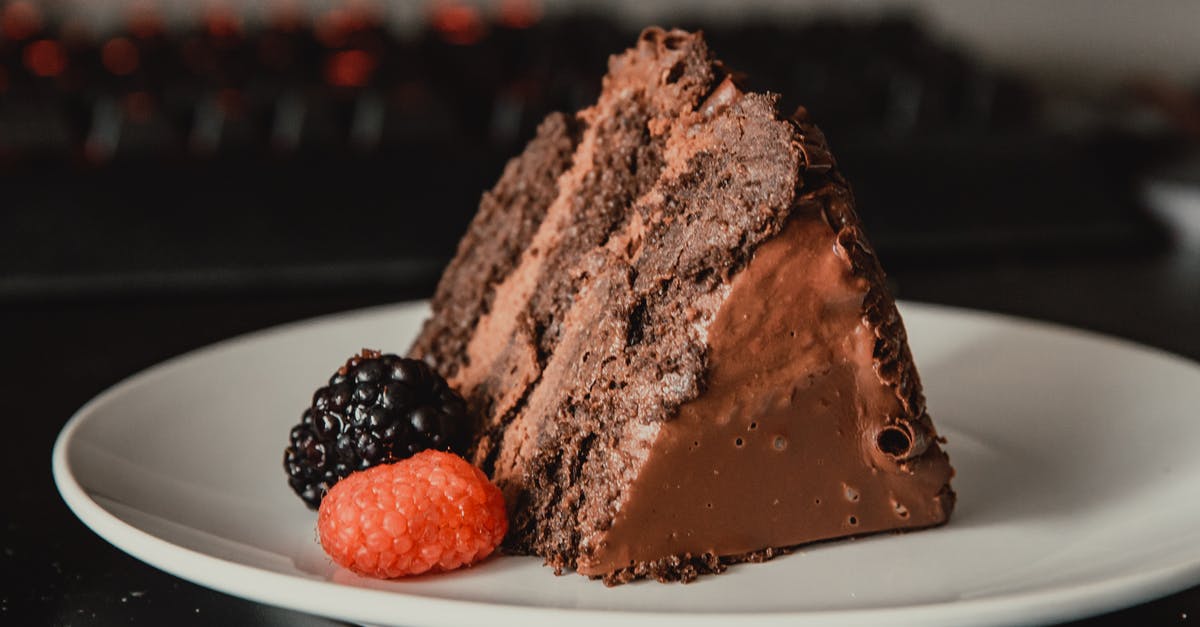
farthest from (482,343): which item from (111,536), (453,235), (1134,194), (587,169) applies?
(1134,194)

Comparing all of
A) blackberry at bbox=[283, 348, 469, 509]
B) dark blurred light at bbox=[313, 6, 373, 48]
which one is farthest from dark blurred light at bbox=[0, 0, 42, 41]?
blackberry at bbox=[283, 348, 469, 509]

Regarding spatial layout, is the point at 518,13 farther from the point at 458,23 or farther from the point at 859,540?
the point at 859,540

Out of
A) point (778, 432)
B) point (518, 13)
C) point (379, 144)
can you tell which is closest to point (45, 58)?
point (379, 144)

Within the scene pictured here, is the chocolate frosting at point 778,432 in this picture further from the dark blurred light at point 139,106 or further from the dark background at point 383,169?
the dark blurred light at point 139,106

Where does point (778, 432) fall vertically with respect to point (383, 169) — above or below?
above

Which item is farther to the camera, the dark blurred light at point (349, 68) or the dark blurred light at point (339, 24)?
the dark blurred light at point (339, 24)

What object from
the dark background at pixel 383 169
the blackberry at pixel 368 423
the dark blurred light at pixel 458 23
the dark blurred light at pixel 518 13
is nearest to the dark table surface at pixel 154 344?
the dark background at pixel 383 169
